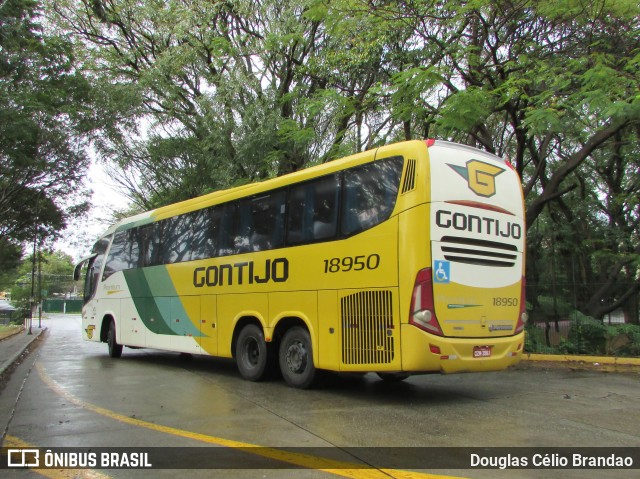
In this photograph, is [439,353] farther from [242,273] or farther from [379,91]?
[379,91]

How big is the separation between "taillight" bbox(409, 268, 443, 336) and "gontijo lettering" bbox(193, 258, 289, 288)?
265cm

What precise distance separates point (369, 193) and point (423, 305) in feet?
6.16

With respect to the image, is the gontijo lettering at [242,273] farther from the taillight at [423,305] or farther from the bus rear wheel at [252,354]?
the taillight at [423,305]

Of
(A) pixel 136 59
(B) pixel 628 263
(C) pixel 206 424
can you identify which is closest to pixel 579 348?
(B) pixel 628 263

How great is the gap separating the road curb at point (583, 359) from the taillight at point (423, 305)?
6.69m

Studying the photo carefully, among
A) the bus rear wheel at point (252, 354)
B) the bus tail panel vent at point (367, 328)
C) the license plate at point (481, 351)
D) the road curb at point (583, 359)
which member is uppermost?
the bus tail panel vent at point (367, 328)

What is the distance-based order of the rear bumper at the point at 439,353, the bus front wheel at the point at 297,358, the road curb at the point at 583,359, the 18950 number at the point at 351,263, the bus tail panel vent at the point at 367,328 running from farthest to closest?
the road curb at the point at 583,359 < the bus front wheel at the point at 297,358 < the 18950 number at the point at 351,263 < the bus tail panel vent at the point at 367,328 < the rear bumper at the point at 439,353

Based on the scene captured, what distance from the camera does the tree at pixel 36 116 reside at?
11.0m

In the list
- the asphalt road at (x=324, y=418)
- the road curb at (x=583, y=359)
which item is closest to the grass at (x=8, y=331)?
the asphalt road at (x=324, y=418)

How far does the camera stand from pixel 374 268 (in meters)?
7.33

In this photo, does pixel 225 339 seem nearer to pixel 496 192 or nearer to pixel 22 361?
pixel 496 192

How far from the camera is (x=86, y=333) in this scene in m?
15.8

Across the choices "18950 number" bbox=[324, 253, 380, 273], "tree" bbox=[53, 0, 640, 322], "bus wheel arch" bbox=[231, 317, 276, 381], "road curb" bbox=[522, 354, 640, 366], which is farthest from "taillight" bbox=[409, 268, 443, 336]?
"road curb" bbox=[522, 354, 640, 366]

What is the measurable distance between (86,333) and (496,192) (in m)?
13.1
